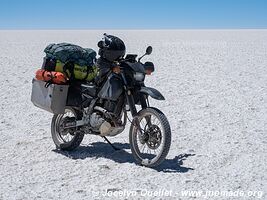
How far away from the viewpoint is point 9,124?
942 centimetres

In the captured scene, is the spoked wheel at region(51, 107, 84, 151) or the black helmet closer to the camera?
the black helmet

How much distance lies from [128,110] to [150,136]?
1.85 ft

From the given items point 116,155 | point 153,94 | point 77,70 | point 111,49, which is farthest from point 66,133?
point 153,94

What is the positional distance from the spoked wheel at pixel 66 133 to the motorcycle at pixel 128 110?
0.02m

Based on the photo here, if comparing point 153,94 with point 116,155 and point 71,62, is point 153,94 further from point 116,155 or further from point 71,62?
point 71,62

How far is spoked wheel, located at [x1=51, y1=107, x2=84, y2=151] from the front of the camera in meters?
7.44

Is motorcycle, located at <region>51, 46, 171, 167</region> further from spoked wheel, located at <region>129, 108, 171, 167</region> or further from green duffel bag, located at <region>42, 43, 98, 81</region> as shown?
green duffel bag, located at <region>42, 43, 98, 81</region>

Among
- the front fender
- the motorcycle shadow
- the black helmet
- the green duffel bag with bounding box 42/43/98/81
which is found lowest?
the motorcycle shadow

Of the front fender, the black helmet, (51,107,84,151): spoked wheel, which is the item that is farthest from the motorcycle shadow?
the black helmet

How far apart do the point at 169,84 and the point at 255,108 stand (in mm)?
4654

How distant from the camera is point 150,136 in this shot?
648cm

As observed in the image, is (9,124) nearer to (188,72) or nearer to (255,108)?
(255,108)

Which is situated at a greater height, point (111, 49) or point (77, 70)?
point (111, 49)

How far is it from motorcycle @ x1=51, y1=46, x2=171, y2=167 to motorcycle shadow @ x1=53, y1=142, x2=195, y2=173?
6.4 inches
